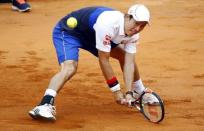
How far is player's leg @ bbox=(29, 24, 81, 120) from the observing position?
19.0ft

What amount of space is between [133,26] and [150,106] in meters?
0.86

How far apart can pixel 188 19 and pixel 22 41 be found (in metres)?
3.77

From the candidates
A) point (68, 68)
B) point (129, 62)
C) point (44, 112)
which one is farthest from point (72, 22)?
point (44, 112)

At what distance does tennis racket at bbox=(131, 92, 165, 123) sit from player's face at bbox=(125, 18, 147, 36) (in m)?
0.66

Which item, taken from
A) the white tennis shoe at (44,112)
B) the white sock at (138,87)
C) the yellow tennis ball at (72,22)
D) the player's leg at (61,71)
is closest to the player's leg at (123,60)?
the white sock at (138,87)

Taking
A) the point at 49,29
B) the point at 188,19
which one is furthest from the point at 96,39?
the point at 188,19

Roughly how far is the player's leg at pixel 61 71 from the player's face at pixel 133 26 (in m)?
0.73

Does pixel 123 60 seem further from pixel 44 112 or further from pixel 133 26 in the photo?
pixel 44 112

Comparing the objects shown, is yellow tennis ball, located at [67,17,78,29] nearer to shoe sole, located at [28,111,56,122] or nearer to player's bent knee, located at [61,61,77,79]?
player's bent knee, located at [61,61,77,79]

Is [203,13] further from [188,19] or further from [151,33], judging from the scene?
[151,33]

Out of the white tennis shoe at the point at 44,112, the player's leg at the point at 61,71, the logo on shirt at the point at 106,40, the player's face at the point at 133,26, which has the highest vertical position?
the player's face at the point at 133,26

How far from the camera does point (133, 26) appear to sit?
219 inches

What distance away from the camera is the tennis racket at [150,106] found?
562 cm

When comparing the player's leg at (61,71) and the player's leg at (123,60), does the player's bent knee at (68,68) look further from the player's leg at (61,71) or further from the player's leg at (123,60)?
the player's leg at (123,60)
